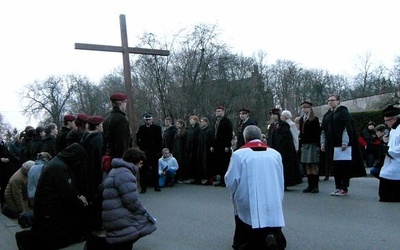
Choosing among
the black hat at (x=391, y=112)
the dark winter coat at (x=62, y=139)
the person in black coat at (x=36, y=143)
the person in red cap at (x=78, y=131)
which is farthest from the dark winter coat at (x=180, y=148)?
the black hat at (x=391, y=112)

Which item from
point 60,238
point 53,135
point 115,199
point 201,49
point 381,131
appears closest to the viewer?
point 115,199

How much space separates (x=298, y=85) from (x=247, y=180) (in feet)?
226

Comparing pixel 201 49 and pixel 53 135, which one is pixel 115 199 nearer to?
pixel 53 135

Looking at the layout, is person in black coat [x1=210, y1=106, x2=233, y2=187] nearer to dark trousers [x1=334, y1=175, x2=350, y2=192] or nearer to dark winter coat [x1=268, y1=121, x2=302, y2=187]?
dark winter coat [x1=268, y1=121, x2=302, y2=187]

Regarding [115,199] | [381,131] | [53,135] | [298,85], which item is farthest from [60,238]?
[298,85]

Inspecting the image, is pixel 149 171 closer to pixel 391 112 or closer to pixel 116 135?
pixel 116 135

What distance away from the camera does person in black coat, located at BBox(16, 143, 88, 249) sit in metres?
7.11

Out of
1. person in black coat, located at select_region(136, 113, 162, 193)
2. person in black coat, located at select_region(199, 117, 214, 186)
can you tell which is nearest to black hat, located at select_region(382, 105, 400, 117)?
person in black coat, located at select_region(199, 117, 214, 186)

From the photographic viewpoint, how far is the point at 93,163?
818 centimetres

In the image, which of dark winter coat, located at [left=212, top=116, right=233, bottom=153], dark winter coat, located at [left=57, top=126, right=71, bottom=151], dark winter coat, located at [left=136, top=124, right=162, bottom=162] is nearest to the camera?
dark winter coat, located at [left=57, top=126, right=71, bottom=151]

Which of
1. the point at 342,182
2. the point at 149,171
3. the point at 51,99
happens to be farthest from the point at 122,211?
the point at 51,99

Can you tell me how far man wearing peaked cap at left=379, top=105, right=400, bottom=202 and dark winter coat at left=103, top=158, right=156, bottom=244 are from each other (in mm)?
5312

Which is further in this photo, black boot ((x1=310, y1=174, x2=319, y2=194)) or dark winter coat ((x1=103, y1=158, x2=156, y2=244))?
black boot ((x1=310, y1=174, x2=319, y2=194))

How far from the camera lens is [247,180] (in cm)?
601
